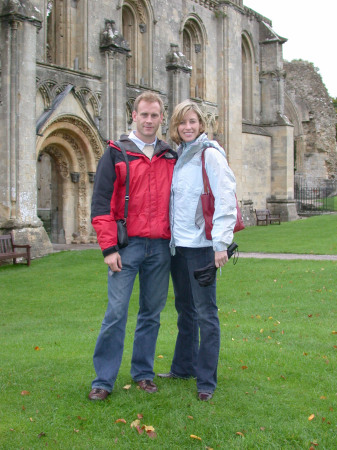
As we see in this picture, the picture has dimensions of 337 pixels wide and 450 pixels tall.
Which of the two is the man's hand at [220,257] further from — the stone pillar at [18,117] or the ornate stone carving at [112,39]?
the ornate stone carving at [112,39]

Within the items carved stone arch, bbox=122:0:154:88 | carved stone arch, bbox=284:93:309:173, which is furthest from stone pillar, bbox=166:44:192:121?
carved stone arch, bbox=284:93:309:173

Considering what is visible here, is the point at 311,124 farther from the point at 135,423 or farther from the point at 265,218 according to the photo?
the point at 135,423

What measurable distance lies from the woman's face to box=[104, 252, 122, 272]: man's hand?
1085mm

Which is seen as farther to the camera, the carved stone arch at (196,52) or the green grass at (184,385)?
the carved stone arch at (196,52)

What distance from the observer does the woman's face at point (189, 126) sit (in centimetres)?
445

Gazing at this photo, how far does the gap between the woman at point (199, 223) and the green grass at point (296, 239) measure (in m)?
11.5

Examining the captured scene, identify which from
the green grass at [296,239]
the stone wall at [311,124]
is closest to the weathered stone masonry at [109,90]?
the green grass at [296,239]

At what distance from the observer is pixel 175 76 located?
22031 mm

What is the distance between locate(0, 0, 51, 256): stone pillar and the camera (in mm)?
14828

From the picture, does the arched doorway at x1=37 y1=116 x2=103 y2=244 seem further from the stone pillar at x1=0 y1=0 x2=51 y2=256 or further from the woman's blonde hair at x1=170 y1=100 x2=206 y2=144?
the woman's blonde hair at x1=170 y1=100 x2=206 y2=144

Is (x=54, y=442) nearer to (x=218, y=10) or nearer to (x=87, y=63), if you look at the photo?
(x=87, y=63)

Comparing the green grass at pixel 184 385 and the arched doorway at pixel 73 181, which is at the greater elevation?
the arched doorway at pixel 73 181

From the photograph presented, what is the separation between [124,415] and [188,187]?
68.4 inches

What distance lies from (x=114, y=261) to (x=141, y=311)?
59cm
